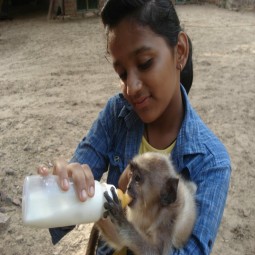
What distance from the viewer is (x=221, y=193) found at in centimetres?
171

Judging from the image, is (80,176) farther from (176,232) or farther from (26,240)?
(26,240)

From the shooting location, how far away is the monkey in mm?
1816

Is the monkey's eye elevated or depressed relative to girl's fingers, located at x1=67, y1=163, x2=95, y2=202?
depressed

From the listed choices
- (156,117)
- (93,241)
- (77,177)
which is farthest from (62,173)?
(93,241)

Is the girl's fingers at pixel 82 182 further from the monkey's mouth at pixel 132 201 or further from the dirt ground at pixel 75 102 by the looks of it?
the dirt ground at pixel 75 102

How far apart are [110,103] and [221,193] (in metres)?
0.70

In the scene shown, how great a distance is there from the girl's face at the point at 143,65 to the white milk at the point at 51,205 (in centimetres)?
43

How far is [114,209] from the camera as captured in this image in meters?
1.68

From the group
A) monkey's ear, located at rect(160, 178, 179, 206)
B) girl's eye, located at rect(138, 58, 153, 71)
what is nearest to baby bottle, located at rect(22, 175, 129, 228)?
monkey's ear, located at rect(160, 178, 179, 206)

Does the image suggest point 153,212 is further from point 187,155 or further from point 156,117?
point 156,117

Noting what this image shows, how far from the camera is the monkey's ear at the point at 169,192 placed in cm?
183

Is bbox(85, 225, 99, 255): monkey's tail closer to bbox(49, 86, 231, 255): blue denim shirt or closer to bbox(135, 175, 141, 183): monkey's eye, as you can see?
bbox(49, 86, 231, 255): blue denim shirt

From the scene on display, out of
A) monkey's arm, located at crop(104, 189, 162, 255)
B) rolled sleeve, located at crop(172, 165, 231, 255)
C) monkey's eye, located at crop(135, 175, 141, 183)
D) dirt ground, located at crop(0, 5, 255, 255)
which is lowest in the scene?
dirt ground, located at crop(0, 5, 255, 255)

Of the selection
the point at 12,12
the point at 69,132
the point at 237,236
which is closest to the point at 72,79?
the point at 69,132
